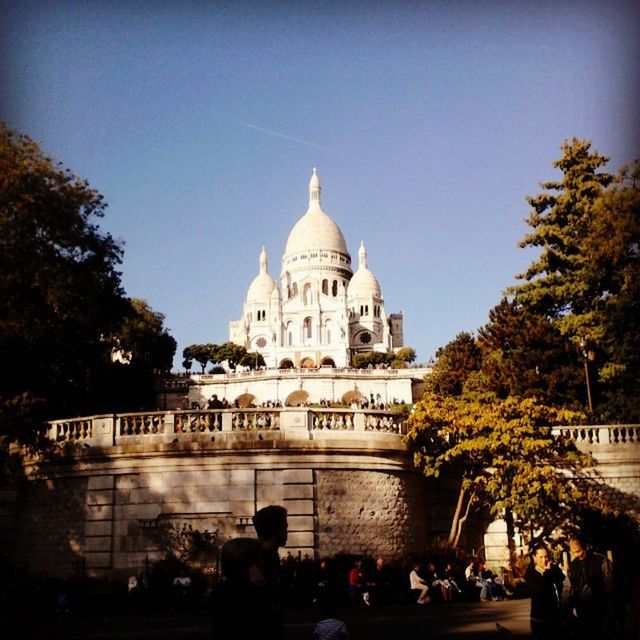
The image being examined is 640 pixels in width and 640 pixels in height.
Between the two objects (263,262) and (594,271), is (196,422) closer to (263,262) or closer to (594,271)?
(594,271)

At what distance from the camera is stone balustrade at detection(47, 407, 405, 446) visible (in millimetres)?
20562

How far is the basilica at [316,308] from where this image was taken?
5290 inches

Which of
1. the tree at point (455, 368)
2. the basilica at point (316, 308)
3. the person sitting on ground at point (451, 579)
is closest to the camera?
the person sitting on ground at point (451, 579)

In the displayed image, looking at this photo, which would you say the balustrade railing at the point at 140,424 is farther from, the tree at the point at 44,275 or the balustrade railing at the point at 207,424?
the tree at the point at 44,275

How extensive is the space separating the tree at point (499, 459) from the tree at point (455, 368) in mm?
32128

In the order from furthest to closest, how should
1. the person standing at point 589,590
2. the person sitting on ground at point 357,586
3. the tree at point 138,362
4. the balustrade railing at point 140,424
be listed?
1. the tree at point 138,362
2. the balustrade railing at point 140,424
3. the person sitting on ground at point 357,586
4. the person standing at point 589,590

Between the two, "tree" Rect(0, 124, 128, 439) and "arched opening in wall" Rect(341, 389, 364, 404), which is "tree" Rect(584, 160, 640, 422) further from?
"arched opening in wall" Rect(341, 389, 364, 404)

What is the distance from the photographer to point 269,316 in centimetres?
14812

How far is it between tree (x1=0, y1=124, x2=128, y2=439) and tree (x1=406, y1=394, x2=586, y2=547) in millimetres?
10386

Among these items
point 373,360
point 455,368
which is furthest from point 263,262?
point 455,368

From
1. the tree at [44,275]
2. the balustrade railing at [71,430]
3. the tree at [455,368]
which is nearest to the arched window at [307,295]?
the tree at [455,368]

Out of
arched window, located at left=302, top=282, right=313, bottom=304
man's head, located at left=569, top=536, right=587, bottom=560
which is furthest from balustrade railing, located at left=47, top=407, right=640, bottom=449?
arched window, located at left=302, top=282, right=313, bottom=304

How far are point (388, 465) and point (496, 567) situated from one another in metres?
4.44

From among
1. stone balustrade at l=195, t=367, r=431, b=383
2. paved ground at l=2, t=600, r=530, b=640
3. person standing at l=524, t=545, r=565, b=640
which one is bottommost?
paved ground at l=2, t=600, r=530, b=640
